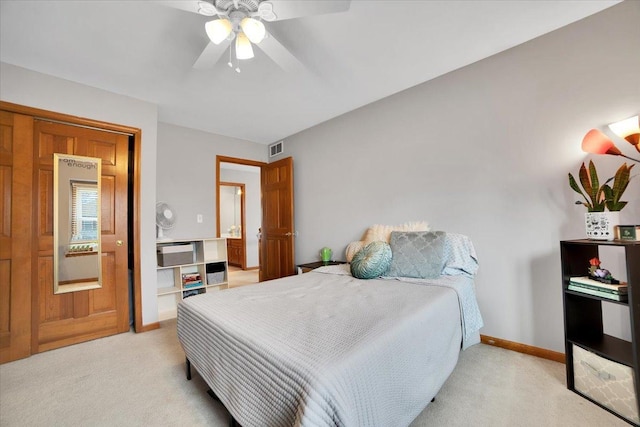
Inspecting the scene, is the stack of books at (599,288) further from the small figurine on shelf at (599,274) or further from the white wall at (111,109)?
the white wall at (111,109)

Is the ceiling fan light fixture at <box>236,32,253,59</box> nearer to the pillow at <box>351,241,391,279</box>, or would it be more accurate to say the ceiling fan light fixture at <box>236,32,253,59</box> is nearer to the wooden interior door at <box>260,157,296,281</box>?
the pillow at <box>351,241,391,279</box>

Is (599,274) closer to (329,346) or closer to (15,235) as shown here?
(329,346)

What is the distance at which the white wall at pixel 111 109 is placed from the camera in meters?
2.30

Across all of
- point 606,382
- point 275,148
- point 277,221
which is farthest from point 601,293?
point 275,148

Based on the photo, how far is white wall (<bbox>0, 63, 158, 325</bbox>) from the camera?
7.55 ft

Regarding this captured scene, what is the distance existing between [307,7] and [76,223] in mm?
2891

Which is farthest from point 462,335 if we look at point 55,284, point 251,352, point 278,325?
point 55,284

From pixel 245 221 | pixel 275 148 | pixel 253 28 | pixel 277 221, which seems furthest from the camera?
pixel 245 221

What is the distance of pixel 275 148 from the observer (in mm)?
4594

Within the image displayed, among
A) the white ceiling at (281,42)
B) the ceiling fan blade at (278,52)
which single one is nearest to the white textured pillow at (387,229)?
the white ceiling at (281,42)

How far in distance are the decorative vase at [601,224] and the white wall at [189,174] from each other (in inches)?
162

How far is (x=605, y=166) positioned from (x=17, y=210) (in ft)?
15.4

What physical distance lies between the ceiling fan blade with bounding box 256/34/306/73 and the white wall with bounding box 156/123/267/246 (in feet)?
8.20

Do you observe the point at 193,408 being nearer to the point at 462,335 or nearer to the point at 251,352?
the point at 251,352
